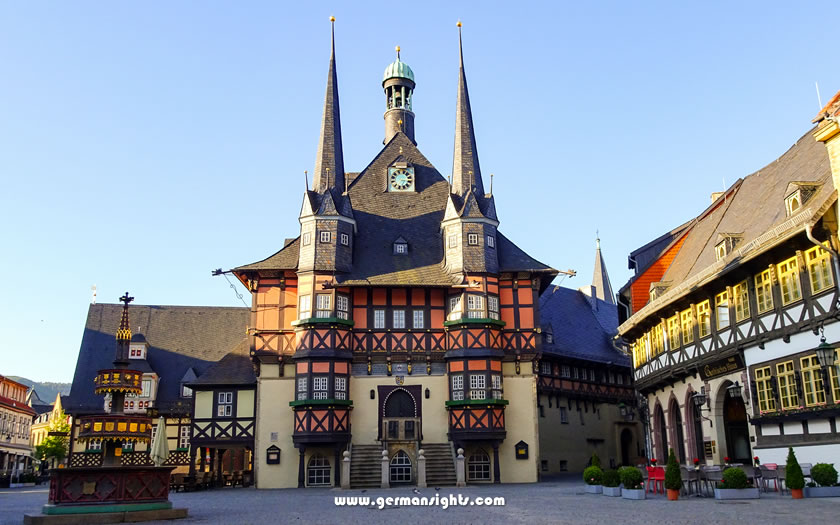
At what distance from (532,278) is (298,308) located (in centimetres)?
1176

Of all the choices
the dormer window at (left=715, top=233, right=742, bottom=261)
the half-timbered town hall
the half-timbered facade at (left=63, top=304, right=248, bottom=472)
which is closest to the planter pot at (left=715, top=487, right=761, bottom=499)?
the dormer window at (left=715, top=233, right=742, bottom=261)

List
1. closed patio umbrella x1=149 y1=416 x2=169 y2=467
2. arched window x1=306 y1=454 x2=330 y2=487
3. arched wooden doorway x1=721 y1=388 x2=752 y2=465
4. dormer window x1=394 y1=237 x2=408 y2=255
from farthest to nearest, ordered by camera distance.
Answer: dormer window x1=394 y1=237 x2=408 y2=255 < arched window x1=306 y1=454 x2=330 y2=487 < arched wooden doorway x1=721 y1=388 x2=752 y2=465 < closed patio umbrella x1=149 y1=416 x2=169 y2=467

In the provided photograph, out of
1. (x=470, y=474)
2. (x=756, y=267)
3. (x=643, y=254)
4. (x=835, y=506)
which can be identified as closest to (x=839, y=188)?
(x=756, y=267)

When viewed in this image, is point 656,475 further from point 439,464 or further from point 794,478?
point 439,464

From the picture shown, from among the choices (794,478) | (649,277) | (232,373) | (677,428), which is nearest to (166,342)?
(232,373)

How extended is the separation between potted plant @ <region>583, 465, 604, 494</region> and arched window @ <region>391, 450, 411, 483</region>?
42.5ft

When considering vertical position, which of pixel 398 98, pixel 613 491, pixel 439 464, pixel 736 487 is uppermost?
pixel 398 98

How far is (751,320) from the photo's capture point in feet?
79.3

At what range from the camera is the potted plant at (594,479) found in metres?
25.3

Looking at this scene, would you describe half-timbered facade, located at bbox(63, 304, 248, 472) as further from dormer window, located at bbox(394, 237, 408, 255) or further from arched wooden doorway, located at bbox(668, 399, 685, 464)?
arched wooden doorway, located at bbox(668, 399, 685, 464)

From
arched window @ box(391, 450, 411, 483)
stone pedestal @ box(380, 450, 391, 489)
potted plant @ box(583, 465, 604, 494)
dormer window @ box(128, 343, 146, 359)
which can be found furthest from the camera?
dormer window @ box(128, 343, 146, 359)

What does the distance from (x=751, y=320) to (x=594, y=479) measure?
697 centimetres

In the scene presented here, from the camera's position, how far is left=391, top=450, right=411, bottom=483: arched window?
122 feet

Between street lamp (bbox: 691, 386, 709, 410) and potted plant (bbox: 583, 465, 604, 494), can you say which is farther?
street lamp (bbox: 691, 386, 709, 410)
